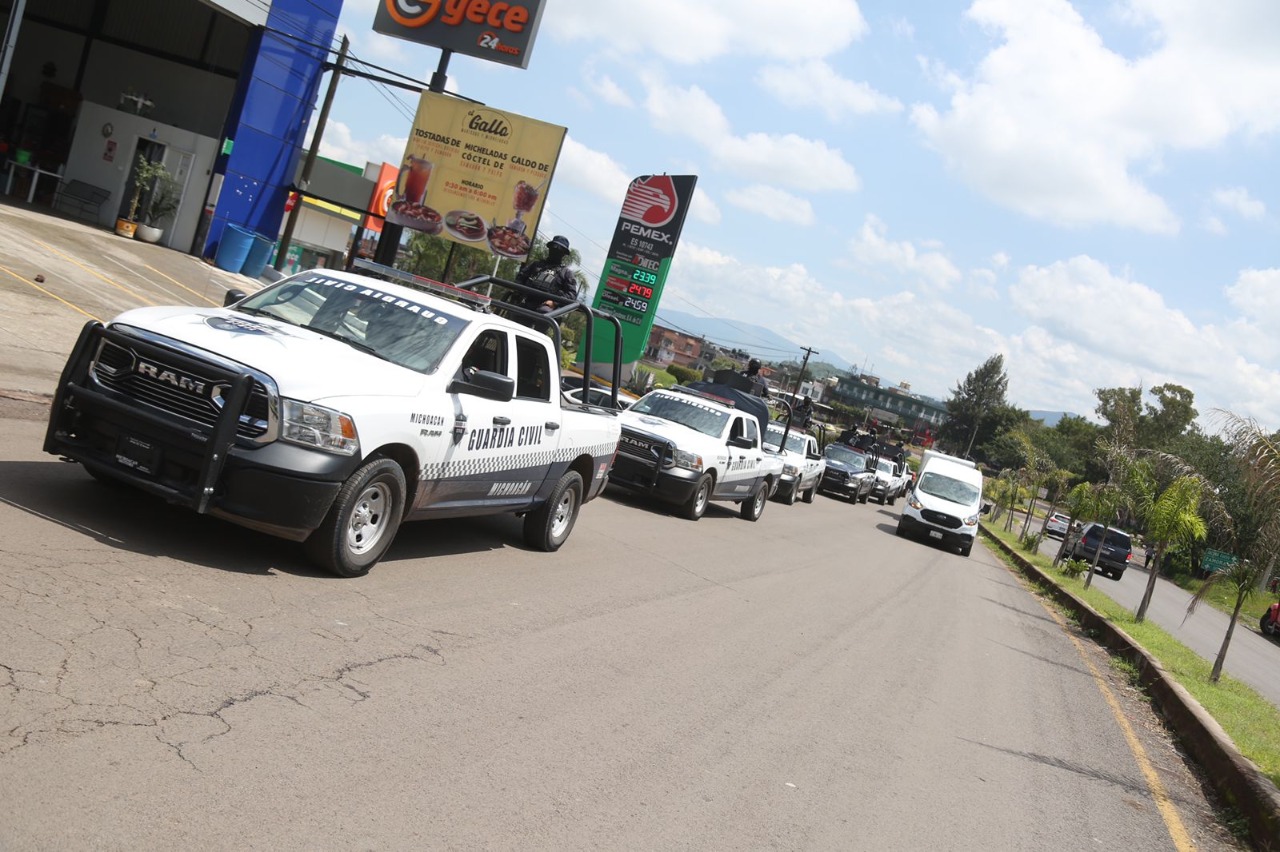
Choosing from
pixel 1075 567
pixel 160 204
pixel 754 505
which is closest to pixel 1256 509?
pixel 754 505

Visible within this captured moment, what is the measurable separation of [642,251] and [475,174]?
1081cm

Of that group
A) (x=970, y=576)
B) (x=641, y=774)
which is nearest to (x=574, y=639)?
(x=641, y=774)

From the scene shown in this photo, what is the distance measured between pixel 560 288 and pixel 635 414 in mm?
6299

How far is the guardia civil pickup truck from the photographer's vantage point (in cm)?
613

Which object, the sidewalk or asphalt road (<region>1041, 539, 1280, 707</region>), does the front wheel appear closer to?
asphalt road (<region>1041, 539, 1280, 707</region>)

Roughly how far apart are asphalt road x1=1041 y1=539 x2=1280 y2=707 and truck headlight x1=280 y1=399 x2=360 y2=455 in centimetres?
1068

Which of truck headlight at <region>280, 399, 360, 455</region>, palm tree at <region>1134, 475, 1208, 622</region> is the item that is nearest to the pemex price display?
palm tree at <region>1134, 475, 1208, 622</region>

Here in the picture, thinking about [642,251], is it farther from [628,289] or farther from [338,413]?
[338,413]

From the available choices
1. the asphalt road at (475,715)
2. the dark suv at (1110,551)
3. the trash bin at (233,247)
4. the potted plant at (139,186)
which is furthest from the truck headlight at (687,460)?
the dark suv at (1110,551)

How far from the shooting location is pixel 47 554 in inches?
225

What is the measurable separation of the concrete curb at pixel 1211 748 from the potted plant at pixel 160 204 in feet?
78.3

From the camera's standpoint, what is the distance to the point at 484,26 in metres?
24.6

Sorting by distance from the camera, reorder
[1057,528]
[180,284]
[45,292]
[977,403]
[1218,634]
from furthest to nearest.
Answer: [977,403]
[1057,528]
[1218,634]
[180,284]
[45,292]

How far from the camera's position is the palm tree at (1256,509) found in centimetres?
1117
